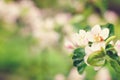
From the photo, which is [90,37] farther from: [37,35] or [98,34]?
[37,35]

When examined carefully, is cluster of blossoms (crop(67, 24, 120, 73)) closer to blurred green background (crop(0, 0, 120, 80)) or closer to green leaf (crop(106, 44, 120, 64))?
green leaf (crop(106, 44, 120, 64))

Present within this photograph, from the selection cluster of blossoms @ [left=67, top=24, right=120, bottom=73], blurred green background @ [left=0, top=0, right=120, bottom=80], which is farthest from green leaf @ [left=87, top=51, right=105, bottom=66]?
blurred green background @ [left=0, top=0, right=120, bottom=80]

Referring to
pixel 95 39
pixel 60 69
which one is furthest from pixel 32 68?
pixel 95 39

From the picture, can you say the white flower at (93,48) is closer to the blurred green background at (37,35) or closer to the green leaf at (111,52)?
the green leaf at (111,52)

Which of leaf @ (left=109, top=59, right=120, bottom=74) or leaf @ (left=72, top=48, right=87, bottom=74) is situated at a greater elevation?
leaf @ (left=72, top=48, right=87, bottom=74)

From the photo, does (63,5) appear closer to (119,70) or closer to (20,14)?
(20,14)

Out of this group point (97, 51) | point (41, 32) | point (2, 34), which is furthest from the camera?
point (2, 34)
